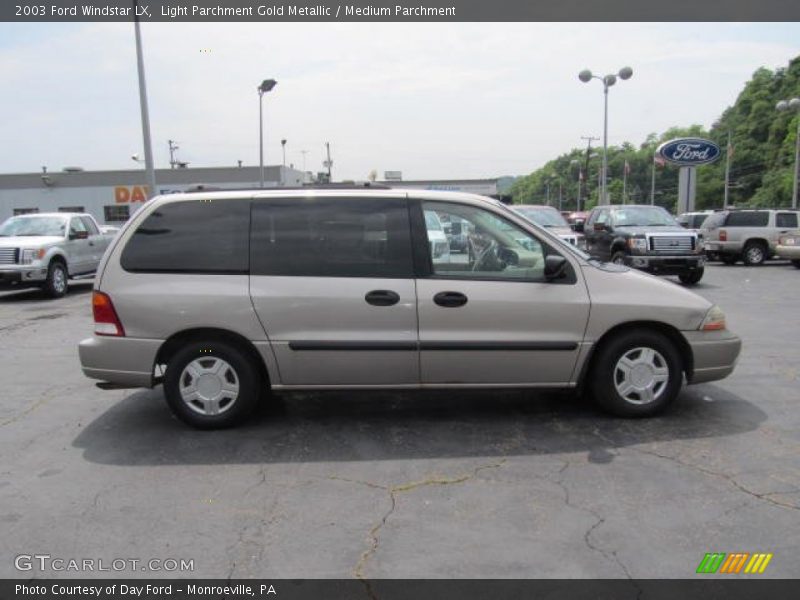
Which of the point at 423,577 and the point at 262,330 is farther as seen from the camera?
the point at 262,330

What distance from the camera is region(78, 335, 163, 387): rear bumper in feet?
15.5

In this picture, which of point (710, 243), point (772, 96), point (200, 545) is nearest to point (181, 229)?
point (200, 545)

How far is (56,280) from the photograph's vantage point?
13.7m

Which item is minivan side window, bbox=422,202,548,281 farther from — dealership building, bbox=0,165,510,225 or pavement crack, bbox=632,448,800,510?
dealership building, bbox=0,165,510,225

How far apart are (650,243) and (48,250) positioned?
12.8 m

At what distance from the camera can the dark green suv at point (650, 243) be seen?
537 inches

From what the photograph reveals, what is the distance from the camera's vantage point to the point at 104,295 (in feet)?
15.5

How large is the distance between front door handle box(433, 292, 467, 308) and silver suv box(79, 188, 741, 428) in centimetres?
1

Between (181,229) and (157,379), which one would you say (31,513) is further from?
(181,229)

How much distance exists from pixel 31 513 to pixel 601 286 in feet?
13.2

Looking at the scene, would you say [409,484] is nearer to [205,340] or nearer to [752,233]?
[205,340]

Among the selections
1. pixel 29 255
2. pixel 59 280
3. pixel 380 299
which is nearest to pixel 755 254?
pixel 380 299

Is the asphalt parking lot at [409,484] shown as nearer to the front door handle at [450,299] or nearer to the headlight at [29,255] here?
the front door handle at [450,299]

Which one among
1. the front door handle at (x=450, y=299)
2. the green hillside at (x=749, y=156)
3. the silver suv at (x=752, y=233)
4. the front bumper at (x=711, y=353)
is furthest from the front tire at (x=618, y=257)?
the green hillside at (x=749, y=156)
